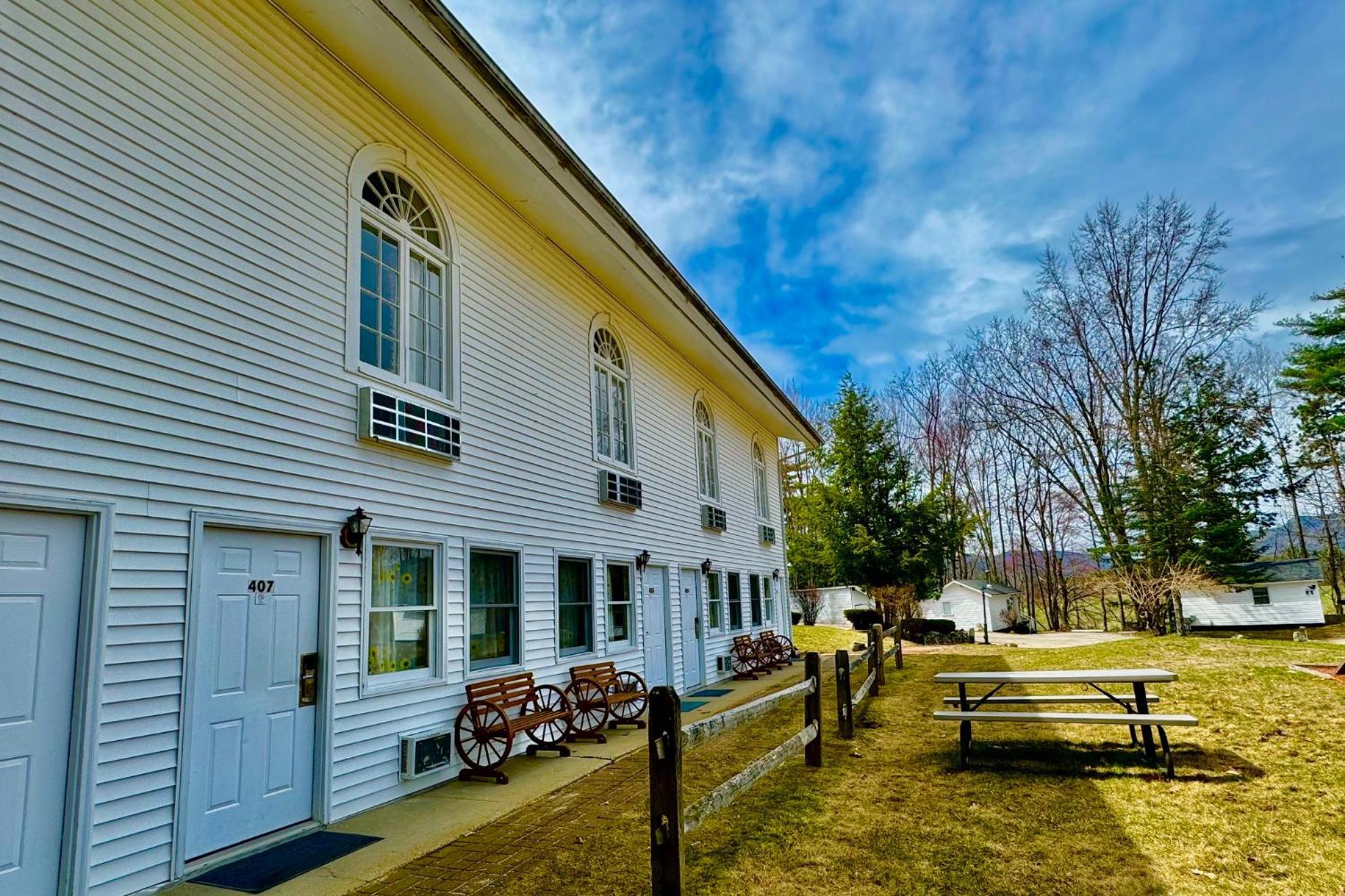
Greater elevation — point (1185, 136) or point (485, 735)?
point (1185, 136)

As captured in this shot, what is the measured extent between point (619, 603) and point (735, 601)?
18.7 feet

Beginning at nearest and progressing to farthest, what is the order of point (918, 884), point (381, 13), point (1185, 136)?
point (918, 884) → point (381, 13) → point (1185, 136)

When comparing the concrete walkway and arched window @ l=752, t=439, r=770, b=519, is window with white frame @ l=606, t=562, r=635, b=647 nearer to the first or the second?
the concrete walkway

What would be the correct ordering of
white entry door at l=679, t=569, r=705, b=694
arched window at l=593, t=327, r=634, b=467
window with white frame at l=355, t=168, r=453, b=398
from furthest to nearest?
white entry door at l=679, t=569, r=705, b=694 < arched window at l=593, t=327, r=634, b=467 < window with white frame at l=355, t=168, r=453, b=398

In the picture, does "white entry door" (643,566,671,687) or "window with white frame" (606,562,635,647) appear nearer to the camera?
"window with white frame" (606,562,635,647)

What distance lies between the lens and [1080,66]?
1190 cm

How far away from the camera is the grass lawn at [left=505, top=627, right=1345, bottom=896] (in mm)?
3697

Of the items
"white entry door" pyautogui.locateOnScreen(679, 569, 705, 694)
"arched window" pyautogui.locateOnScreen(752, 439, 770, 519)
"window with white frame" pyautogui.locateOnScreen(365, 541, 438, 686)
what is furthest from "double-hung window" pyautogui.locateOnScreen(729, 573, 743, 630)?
"window with white frame" pyautogui.locateOnScreen(365, 541, 438, 686)

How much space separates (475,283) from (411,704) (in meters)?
3.96

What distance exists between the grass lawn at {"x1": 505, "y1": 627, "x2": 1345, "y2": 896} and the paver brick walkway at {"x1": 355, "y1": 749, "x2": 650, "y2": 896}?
0.20 m

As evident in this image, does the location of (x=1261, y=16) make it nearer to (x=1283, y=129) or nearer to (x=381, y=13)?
(x=1283, y=129)

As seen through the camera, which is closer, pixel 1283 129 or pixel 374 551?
pixel 374 551

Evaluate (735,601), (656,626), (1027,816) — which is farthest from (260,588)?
(735,601)

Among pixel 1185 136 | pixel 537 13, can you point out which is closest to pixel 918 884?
pixel 537 13
